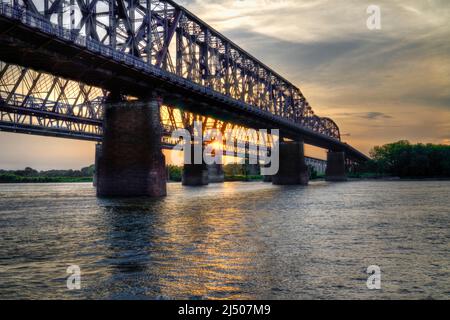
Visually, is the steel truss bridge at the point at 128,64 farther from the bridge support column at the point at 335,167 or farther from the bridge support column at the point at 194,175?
the bridge support column at the point at 335,167

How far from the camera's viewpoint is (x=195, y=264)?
1248 centimetres

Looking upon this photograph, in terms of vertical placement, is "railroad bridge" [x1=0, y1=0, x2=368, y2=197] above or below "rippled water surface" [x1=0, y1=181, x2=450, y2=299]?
above

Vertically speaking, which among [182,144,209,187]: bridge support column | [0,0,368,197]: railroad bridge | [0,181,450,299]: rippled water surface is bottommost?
[0,181,450,299]: rippled water surface

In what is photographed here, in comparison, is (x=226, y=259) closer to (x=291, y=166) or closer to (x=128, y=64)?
(x=128, y=64)

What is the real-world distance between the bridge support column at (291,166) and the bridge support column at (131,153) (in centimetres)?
6320

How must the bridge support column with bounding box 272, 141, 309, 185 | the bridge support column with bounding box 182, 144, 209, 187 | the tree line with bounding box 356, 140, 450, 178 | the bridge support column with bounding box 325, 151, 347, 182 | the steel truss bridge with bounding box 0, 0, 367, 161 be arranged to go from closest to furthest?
the steel truss bridge with bounding box 0, 0, 367, 161, the bridge support column with bounding box 272, 141, 309, 185, the bridge support column with bounding box 182, 144, 209, 187, the tree line with bounding box 356, 140, 450, 178, the bridge support column with bounding box 325, 151, 347, 182

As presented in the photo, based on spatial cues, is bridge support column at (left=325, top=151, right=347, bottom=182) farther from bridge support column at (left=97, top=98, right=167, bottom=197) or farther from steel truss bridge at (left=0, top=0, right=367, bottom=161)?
bridge support column at (left=97, top=98, right=167, bottom=197)

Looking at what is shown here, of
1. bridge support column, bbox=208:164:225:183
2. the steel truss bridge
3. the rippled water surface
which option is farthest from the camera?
bridge support column, bbox=208:164:225:183

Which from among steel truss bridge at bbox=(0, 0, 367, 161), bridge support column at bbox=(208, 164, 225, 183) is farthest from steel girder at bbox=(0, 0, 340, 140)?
bridge support column at bbox=(208, 164, 225, 183)

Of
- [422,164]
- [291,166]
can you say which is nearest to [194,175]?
[291,166]

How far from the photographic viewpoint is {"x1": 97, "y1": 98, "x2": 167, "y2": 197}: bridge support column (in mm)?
47875

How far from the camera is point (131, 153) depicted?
48.1 m

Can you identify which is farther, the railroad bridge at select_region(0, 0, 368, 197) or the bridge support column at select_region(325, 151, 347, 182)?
the bridge support column at select_region(325, 151, 347, 182)

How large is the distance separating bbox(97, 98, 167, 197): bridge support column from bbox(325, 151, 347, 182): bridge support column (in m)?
Answer: 123
